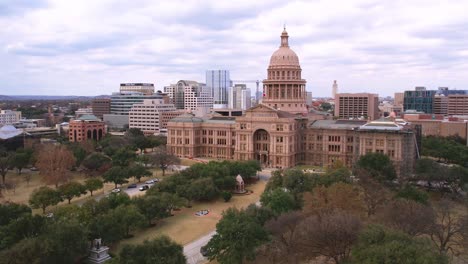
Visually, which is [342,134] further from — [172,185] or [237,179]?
[172,185]

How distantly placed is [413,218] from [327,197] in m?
11.4

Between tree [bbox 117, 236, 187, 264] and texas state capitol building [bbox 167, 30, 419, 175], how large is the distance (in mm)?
58711

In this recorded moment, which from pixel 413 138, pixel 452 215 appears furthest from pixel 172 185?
pixel 413 138

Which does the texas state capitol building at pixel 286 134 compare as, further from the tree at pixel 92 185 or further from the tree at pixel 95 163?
the tree at pixel 92 185

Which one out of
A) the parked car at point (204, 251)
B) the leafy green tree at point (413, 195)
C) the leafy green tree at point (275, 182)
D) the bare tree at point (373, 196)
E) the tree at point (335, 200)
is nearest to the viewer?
the parked car at point (204, 251)

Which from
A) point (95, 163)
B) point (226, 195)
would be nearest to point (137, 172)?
point (95, 163)

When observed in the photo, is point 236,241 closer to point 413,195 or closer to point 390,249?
point 390,249

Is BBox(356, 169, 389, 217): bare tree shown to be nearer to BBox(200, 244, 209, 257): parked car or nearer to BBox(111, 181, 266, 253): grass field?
BBox(111, 181, 266, 253): grass field

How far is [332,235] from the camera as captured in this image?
4062cm

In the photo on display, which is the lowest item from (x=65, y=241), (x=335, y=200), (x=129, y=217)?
(x=129, y=217)

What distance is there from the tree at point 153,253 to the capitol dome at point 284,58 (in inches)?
3455

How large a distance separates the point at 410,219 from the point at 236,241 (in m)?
19.1

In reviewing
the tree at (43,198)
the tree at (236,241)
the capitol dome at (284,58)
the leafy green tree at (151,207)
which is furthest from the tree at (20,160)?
the capitol dome at (284,58)

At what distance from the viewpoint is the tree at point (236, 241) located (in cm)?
4191
